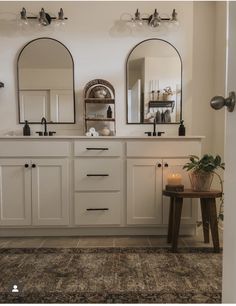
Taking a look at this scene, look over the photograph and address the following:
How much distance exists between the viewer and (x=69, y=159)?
8.19 ft

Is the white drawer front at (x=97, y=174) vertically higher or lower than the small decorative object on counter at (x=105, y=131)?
lower

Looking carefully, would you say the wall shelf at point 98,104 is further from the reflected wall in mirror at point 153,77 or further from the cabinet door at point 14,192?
the cabinet door at point 14,192

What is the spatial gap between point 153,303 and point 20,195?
5.12ft

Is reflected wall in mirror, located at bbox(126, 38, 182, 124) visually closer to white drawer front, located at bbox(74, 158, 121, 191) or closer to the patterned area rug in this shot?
white drawer front, located at bbox(74, 158, 121, 191)

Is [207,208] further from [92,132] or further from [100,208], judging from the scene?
[92,132]

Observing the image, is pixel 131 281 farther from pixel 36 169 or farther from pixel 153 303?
pixel 36 169

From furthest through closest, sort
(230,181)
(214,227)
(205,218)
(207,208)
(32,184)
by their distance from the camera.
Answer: (32,184)
(205,218)
(207,208)
(214,227)
(230,181)

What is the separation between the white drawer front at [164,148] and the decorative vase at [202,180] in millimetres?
298

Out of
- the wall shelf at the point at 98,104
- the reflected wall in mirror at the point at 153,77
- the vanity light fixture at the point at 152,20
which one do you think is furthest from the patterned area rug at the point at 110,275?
the vanity light fixture at the point at 152,20

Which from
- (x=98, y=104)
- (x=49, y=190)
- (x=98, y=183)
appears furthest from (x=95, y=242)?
(x=98, y=104)

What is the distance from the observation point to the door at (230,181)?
713mm

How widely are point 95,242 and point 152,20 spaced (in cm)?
226

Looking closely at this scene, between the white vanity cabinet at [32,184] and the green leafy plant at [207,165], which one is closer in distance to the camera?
the green leafy plant at [207,165]

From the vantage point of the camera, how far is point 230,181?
74 cm
